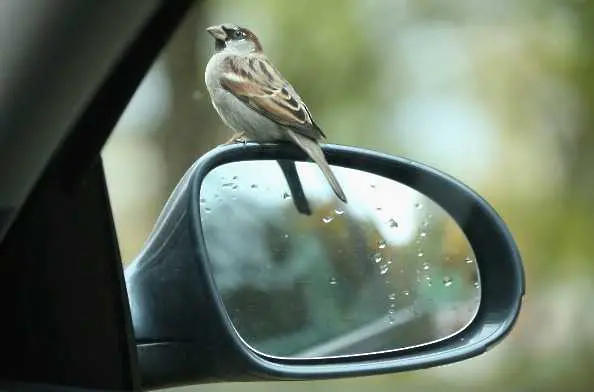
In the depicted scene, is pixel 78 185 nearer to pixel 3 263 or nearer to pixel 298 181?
pixel 3 263

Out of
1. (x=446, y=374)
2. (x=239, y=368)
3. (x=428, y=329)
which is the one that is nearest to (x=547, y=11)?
(x=446, y=374)

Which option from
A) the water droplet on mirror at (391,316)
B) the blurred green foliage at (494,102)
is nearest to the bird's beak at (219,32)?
the water droplet on mirror at (391,316)

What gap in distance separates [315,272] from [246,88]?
2.48ft

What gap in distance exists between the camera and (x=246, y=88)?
2.96 meters

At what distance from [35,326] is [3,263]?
10 cm

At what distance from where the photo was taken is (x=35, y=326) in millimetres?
1565

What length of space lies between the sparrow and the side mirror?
38 cm

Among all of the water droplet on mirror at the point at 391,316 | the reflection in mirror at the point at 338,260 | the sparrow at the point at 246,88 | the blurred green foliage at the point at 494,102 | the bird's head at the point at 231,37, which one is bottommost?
the blurred green foliage at the point at 494,102

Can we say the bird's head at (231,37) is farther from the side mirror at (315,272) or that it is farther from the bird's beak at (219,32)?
the side mirror at (315,272)

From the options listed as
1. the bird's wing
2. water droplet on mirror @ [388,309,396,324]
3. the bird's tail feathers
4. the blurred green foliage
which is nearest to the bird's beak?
the bird's wing

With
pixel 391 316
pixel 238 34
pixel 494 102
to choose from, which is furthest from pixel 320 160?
pixel 494 102

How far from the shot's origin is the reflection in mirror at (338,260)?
213 centimetres

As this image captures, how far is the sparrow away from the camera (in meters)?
2.75

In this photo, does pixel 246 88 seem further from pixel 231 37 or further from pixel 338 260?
pixel 338 260
